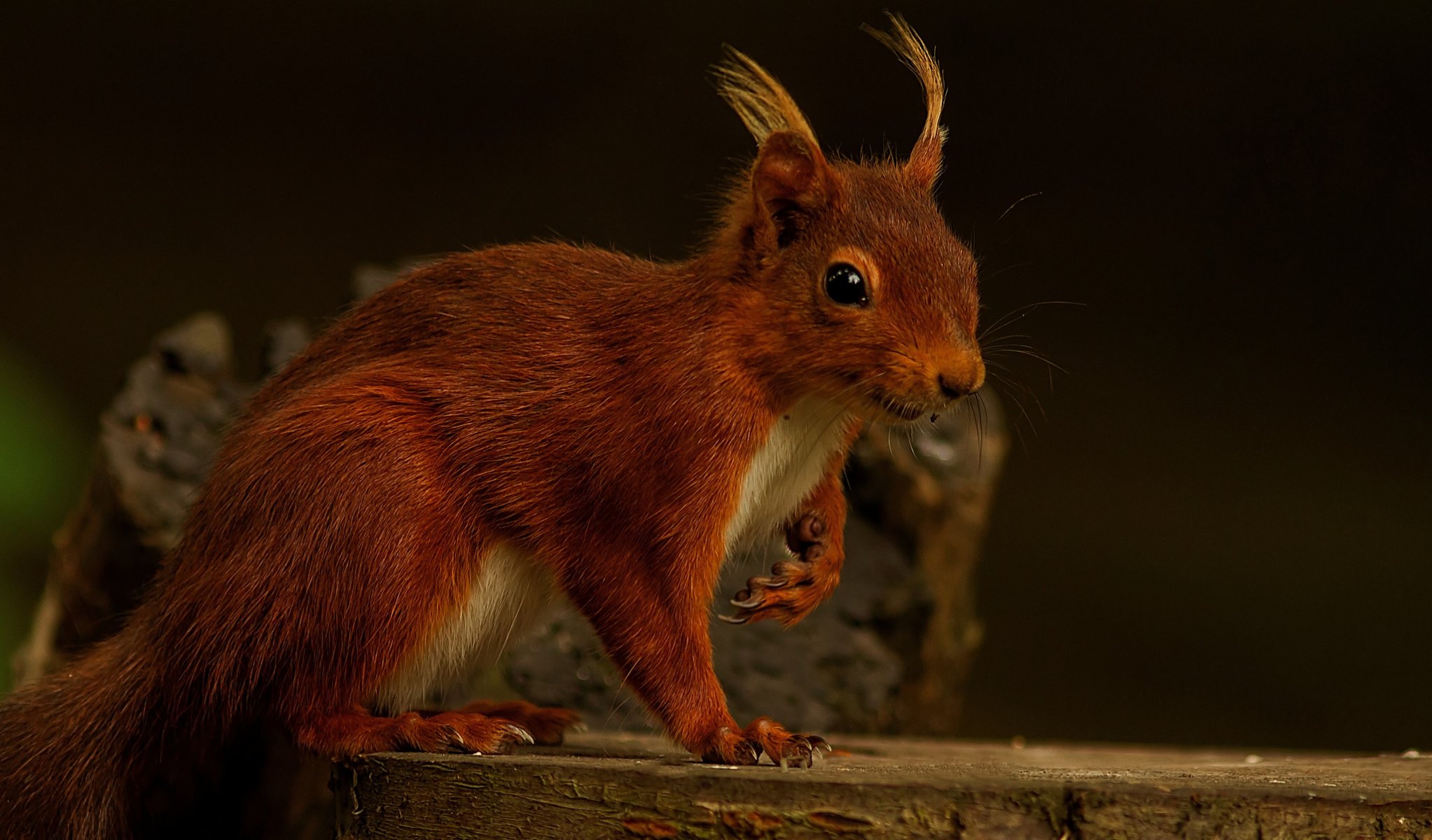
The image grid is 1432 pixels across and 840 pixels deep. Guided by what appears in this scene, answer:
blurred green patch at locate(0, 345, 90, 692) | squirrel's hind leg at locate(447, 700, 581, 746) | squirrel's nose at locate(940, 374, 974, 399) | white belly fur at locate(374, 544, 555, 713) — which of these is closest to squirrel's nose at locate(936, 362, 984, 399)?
squirrel's nose at locate(940, 374, 974, 399)

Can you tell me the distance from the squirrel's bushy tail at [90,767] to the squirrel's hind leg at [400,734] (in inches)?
15.2

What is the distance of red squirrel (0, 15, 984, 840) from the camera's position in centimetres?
270

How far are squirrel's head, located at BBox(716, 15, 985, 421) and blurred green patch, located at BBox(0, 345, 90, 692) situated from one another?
378cm

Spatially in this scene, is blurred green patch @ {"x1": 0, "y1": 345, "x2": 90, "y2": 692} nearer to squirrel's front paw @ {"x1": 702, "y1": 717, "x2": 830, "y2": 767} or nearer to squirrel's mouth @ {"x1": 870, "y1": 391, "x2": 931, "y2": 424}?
squirrel's front paw @ {"x1": 702, "y1": 717, "x2": 830, "y2": 767}

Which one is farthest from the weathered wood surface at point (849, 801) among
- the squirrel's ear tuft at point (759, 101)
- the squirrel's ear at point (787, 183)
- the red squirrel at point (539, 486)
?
the squirrel's ear tuft at point (759, 101)

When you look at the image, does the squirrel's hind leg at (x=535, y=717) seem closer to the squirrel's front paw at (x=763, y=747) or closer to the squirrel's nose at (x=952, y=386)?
the squirrel's front paw at (x=763, y=747)

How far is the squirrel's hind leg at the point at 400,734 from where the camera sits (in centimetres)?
270

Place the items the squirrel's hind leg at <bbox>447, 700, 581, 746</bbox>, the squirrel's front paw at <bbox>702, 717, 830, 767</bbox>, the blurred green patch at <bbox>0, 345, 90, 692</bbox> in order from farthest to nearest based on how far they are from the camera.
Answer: the blurred green patch at <bbox>0, 345, 90, 692</bbox> < the squirrel's hind leg at <bbox>447, 700, 581, 746</bbox> < the squirrel's front paw at <bbox>702, 717, 830, 767</bbox>

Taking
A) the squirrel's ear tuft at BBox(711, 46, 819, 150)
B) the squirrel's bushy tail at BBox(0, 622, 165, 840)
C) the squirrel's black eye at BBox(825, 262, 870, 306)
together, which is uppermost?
the squirrel's ear tuft at BBox(711, 46, 819, 150)

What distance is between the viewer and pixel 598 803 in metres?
2.39

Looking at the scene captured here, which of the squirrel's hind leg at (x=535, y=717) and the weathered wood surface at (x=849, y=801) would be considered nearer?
the weathered wood surface at (x=849, y=801)

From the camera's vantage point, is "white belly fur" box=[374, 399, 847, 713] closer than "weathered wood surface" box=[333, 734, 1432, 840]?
No

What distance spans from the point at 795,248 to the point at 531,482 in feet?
2.32

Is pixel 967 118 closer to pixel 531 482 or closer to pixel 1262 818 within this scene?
pixel 531 482
